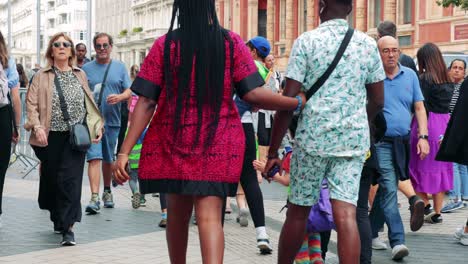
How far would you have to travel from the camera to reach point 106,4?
112m

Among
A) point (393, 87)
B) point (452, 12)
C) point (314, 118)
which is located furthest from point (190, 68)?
point (452, 12)

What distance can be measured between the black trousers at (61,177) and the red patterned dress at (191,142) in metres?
3.42

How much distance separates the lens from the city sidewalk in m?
8.23

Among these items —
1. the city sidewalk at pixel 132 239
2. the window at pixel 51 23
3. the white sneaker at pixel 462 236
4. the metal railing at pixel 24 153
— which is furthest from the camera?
the window at pixel 51 23

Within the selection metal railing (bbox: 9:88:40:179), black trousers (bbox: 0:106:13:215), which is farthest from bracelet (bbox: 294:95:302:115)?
metal railing (bbox: 9:88:40:179)

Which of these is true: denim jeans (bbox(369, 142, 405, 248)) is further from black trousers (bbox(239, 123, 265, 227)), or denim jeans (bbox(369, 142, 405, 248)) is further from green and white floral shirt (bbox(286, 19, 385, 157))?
green and white floral shirt (bbox(286, 19, 385, 157))

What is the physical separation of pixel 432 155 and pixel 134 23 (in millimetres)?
90367

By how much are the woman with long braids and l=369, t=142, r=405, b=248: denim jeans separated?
2769 millimetres

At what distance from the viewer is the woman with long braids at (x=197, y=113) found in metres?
5.66

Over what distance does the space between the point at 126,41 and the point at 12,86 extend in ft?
303

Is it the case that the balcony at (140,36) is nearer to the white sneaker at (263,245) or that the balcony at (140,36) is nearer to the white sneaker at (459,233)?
the white sneaker at (459,233)

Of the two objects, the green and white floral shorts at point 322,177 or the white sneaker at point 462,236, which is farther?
the white sneaker at point 462,236

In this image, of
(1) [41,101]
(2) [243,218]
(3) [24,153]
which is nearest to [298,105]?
(1) [41,101]

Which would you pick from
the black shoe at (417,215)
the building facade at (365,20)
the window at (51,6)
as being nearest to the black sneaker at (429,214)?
the black shoe at (417,215)
